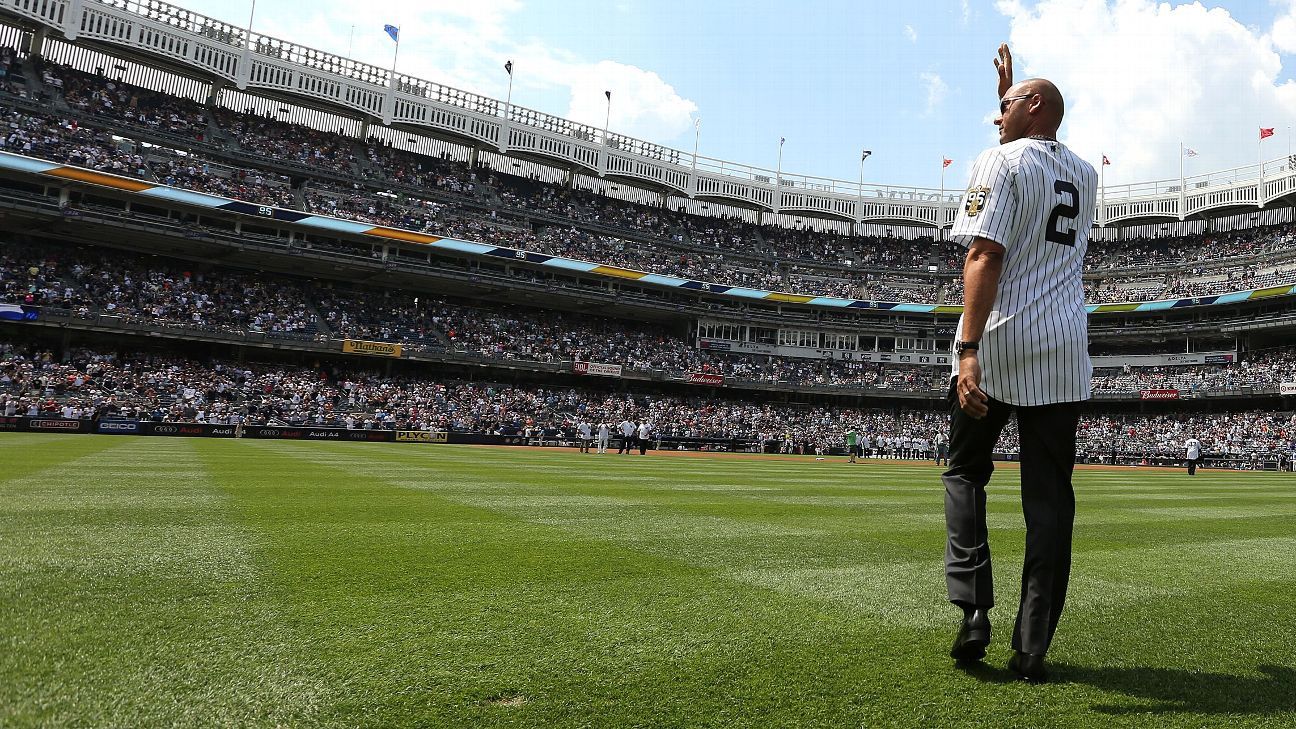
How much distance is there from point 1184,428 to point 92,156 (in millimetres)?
69817

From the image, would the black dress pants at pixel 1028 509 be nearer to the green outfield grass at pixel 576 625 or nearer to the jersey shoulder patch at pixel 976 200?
the green outfield grass at pixel 576 625

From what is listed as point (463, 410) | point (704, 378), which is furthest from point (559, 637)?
point (704, 378)

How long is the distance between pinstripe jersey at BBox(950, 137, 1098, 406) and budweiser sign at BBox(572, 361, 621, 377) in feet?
154

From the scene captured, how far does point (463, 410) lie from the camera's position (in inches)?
1670

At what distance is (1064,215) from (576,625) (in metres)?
2.83

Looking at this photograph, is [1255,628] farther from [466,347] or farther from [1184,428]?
[1184,428]

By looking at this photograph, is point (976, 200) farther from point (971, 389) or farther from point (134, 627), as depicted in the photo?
point (134, 627)

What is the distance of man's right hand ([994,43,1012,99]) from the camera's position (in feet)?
12.4

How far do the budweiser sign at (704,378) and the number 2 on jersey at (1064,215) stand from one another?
50378 mm

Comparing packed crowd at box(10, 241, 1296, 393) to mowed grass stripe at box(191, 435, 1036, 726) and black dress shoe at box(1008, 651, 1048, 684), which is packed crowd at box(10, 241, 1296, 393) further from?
black dress shoe at box(1008, 651, 1048, 684)

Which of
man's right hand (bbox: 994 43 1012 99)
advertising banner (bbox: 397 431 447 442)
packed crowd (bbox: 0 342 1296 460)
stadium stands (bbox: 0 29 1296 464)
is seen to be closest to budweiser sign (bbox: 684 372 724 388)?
stadium stands (bbox: 0 29 1296 464)

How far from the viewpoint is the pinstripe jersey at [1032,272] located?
120 inches

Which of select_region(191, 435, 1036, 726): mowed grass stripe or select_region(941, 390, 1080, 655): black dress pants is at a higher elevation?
select_region(941, 390, 1080, 655): black dress pants

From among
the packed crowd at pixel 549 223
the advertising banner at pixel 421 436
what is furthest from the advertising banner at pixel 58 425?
the packed crowd at pixel 549 223
